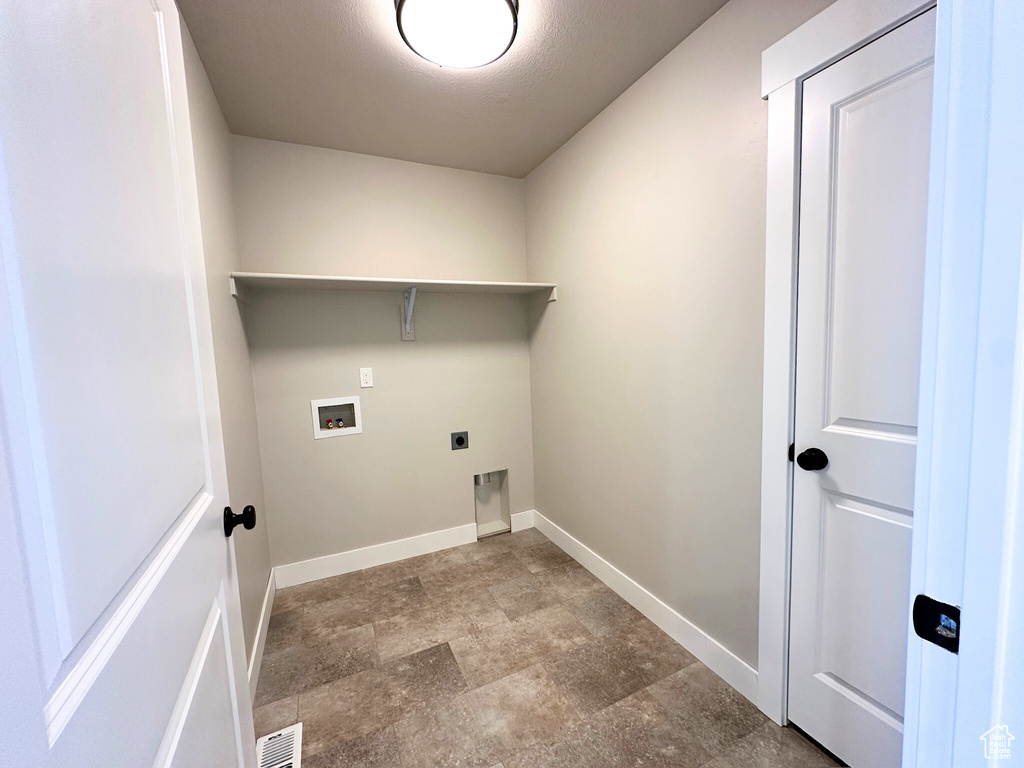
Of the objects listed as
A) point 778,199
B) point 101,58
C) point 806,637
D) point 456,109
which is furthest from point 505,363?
point 101,58

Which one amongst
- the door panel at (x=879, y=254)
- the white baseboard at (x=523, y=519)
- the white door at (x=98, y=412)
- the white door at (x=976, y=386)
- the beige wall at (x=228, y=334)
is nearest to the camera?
the white door at (x=98, y=412)

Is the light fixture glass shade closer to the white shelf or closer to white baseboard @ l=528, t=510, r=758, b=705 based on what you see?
the white shelf

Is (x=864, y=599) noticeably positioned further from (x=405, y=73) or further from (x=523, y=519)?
(x=405, y=73)

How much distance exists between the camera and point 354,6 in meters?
1.36

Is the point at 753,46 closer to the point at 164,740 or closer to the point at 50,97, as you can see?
the point at 50,97

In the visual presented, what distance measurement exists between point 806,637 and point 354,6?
8.37ft

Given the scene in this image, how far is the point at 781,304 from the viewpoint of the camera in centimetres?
130

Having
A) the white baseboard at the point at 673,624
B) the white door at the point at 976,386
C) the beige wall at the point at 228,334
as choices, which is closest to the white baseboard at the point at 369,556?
the beige wall at the point at 228,334

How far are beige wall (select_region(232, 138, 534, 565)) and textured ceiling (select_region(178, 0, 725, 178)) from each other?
0.26 m

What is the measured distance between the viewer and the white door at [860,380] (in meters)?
1.04

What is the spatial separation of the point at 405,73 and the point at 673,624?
264 centimetres

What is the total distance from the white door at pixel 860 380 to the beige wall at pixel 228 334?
1974 millimetres

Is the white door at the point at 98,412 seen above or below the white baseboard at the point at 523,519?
above

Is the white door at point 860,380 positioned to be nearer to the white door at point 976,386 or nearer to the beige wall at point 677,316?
the beige wall at point 677,316
